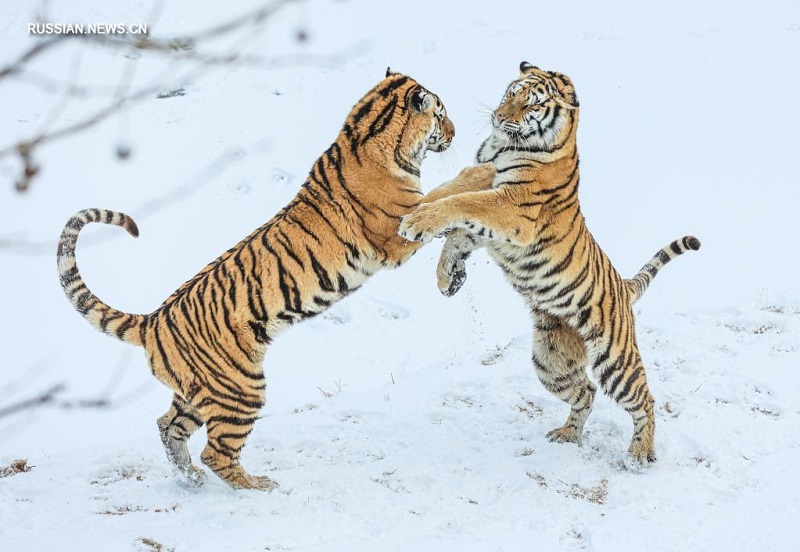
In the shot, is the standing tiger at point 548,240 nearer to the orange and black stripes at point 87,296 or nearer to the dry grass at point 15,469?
the orange and black stripes at point 87,296

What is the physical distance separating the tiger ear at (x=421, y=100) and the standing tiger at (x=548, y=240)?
41 cm

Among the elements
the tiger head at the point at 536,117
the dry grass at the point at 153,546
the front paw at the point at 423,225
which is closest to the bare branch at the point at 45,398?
the dry grass at the point at 153,546

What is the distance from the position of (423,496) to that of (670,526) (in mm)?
1422

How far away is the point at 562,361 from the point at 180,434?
247 cm

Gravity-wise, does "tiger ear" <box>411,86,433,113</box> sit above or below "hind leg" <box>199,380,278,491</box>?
above

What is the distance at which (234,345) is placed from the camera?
4496 millimetres

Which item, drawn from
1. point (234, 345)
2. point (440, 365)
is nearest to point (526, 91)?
point (234, 345)

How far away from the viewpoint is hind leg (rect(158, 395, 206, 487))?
15.7 ft

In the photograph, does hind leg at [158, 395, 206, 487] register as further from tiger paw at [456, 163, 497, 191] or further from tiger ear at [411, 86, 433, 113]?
tiger ear at [411, 86, 433, 113]

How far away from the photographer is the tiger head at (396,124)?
482cm

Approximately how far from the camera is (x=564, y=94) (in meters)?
4.91

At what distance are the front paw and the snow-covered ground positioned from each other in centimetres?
107

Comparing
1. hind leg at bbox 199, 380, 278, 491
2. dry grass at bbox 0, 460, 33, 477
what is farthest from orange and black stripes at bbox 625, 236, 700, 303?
dry grass at bbox 0, 460, 33, 477

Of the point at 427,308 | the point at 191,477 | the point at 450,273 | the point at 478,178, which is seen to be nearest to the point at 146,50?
the point at 478,178
